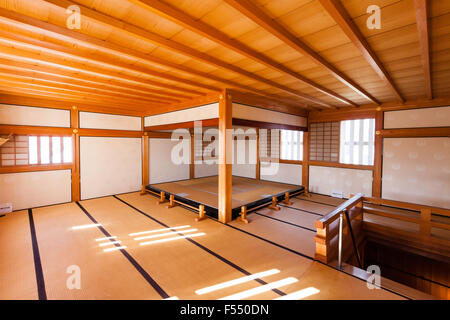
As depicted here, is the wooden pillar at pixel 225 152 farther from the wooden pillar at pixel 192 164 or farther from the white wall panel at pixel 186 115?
the wooden pillar at pixel 192 164

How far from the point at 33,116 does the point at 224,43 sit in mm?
5424

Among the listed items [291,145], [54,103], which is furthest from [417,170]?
[54,103]

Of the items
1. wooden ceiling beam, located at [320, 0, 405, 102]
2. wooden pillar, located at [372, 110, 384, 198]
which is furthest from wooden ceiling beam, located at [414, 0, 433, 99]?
wooden pillar, located at [372, 110, 384, 198]

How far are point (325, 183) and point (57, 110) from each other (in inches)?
303

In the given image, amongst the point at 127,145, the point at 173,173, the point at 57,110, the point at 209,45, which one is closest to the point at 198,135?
the point at 173,173

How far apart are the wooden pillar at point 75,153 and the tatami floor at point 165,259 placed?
3.41 feet

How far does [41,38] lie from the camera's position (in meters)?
2.17

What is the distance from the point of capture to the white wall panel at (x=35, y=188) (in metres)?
4.73

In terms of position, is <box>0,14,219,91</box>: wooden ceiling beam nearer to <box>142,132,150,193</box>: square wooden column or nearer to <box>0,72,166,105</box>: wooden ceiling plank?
<box>0,72,166,105</box>: wooden ceiling plank

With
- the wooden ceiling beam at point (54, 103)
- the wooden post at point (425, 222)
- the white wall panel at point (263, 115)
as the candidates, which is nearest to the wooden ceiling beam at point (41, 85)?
the wooden ceiling beam at point (54, 103)
